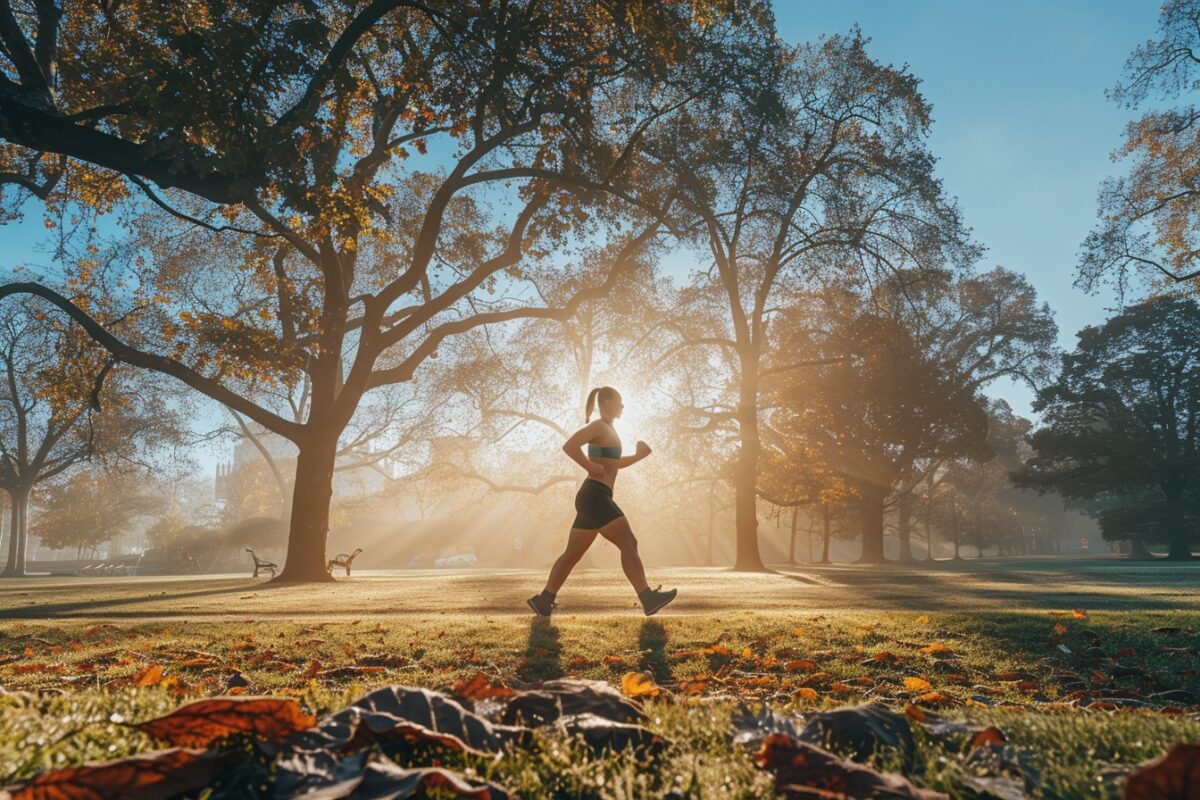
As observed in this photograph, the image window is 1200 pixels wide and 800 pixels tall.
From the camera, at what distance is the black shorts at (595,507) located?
6715 millimetres

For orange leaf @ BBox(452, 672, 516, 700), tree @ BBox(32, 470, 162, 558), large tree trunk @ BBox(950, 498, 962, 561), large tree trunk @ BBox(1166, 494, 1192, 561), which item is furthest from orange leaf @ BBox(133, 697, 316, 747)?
large tree trunk @ BBox(950, 498, 962, 561)

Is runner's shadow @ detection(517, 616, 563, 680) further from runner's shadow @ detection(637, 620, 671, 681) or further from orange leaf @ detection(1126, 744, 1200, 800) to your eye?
orange leaf @ detection(1126, 744, 1200, 800)

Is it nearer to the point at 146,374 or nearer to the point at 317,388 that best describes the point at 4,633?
the point at 317,388

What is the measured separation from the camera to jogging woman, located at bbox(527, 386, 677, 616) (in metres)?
6.73

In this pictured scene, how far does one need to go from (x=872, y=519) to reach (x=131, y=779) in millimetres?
40922

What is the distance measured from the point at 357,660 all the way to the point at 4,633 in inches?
192

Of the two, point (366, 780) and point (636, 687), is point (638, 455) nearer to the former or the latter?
point (636, 687)

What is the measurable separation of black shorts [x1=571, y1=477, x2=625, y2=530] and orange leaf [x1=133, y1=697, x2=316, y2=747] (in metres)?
4.85

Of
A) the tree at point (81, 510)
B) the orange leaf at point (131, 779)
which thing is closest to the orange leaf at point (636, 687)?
the orange leaf at point (131, 779)

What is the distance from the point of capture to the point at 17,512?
3853 centimetres

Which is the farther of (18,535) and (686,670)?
(18,535)

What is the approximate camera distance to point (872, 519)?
127 feet

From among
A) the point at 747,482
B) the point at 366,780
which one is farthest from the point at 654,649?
the point at 747,482

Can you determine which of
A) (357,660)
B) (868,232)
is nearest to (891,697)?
(357,660)
